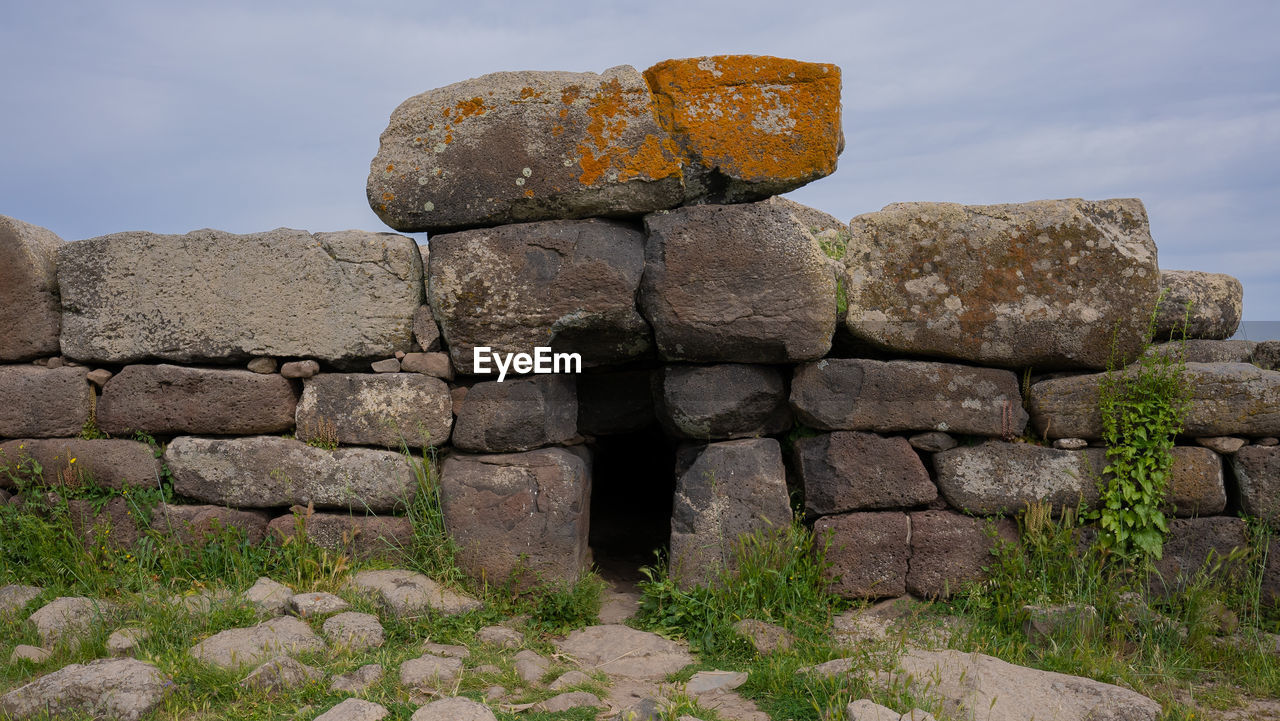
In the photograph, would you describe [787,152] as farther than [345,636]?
Yes

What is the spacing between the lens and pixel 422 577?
14.6 feet

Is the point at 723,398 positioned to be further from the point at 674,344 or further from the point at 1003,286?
the point at 1003,286

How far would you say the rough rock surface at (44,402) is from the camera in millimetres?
4934

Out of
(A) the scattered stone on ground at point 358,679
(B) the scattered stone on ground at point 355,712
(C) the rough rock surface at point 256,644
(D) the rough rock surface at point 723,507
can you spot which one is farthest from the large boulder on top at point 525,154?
(B) the scattered stone on ground at point 355,712

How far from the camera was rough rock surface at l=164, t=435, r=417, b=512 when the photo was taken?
15.2 feet

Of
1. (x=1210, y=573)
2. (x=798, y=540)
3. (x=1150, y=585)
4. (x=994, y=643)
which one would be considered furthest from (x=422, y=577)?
(x=1210, y=573)

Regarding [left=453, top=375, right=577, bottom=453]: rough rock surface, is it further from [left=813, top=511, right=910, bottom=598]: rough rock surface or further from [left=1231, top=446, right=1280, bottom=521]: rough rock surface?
[left=1231, top=446, right=1280, bottom=521]: rough rock surface

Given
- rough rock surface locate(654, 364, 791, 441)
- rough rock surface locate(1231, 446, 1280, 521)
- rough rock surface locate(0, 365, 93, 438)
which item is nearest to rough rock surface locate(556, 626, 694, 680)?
rough rock surface locate(654, 364, 791, 441)

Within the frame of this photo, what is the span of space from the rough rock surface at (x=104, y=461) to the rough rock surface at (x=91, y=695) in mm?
1499

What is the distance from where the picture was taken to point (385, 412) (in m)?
4.66

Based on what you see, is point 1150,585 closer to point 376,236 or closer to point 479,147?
point 479,147

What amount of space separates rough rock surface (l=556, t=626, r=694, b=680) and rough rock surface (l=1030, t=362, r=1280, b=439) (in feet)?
7.53

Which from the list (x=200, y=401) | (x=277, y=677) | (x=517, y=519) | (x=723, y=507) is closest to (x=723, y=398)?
(x=723, y=507)

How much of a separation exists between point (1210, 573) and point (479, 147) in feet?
13.8
